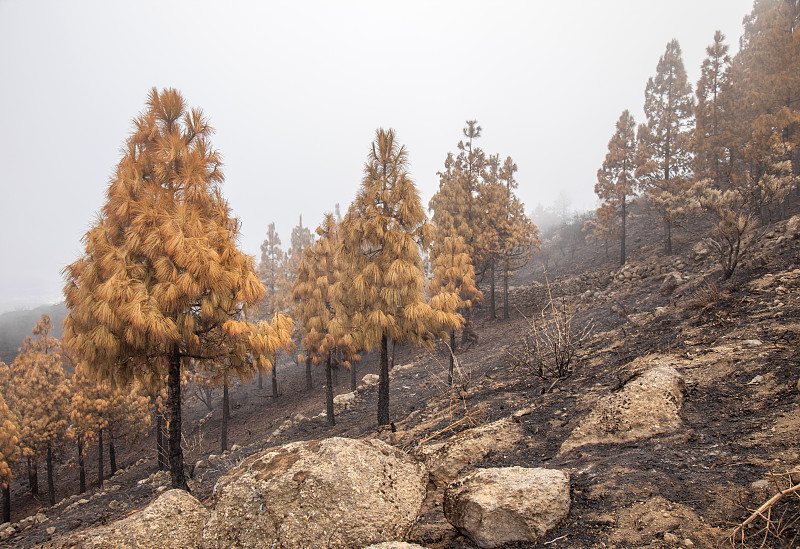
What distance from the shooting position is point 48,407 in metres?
15.4

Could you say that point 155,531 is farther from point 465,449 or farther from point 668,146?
point 668,146

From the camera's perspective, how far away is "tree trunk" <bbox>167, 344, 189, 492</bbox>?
7027 millimetres

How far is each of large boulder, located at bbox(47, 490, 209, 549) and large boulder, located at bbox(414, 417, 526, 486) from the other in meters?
2.92

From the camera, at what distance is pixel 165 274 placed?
6.68 metres

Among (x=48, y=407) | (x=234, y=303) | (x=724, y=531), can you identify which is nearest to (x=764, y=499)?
(x=724, y=531)

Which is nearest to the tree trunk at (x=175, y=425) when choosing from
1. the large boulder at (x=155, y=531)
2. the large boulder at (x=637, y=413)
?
the large boulder at (x=155, y=531)

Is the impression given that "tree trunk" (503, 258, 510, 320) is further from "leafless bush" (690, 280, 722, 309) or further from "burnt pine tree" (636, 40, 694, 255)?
"leafless bush" (690, 280, 722, 309)

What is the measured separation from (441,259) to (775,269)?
9375 mm

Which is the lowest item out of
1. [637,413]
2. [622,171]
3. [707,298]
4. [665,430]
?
[665,430]

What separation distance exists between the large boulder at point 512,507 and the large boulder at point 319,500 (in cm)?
86

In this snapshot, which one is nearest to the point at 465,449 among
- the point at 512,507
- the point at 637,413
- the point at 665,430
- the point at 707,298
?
the point at 512,507

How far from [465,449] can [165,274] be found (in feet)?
20.1

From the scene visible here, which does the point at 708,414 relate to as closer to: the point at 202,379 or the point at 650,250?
the point at 202,379

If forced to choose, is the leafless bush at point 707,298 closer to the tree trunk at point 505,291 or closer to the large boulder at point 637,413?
the large boulder at point 637,413
